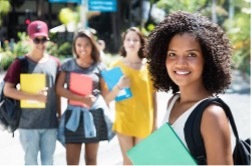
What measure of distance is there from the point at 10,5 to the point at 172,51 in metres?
0.94

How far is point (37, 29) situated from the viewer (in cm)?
185

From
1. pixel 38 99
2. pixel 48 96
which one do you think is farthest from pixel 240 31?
pixel 38 99

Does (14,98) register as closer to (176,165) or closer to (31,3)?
(31,3)

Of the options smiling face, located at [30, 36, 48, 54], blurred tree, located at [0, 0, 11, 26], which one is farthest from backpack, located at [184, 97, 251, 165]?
smiling face, located at [30, 36, 48, 54]

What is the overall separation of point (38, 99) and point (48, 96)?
11 centimetres

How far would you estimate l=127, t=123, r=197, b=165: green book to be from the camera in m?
0.77

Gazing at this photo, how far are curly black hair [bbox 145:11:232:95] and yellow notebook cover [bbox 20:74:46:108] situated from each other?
101 cm

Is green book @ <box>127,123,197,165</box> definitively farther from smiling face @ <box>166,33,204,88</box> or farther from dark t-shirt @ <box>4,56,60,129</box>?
dark t-shirt @ <box>4,56,60,129</box>

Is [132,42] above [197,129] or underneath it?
above

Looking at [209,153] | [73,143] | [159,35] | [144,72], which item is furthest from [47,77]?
[209,153]

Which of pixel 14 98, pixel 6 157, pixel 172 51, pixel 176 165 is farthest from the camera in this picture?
pixel 14 98

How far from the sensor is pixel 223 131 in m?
0.80

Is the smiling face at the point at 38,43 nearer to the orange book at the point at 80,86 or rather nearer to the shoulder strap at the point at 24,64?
the shoulder strap at the point at 24,64

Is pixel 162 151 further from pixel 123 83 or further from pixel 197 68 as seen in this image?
pixel 123 83
